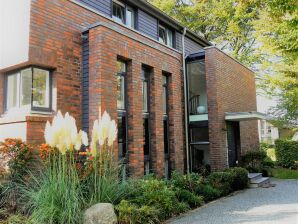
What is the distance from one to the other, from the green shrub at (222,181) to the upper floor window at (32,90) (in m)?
5.87

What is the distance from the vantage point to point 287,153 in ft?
57.4

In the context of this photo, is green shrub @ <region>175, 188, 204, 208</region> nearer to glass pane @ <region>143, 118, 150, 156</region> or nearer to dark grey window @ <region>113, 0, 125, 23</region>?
glass pane @ <region>143, 118, 150, 156</region>

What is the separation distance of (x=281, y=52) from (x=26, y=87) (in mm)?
7731

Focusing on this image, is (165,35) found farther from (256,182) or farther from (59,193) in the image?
(59,193)

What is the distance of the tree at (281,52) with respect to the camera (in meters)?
8.06

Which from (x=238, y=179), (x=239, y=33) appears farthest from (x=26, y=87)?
(x=239, y=33)

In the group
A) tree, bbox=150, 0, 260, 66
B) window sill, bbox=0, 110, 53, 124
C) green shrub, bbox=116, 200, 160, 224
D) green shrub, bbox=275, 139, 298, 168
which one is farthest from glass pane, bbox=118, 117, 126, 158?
tree, bbox=150, 0, 260, 66

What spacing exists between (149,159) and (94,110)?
10.5 ft

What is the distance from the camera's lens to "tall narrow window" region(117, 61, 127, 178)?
8891 millimetres

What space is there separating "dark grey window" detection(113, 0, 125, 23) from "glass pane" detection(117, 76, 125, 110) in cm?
299

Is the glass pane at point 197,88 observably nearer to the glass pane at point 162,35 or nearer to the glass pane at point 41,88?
the glass pane at point 162,35

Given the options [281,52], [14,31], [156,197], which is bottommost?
[156,197]

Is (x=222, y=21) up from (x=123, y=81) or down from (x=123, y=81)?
up

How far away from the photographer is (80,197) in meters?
5.79
